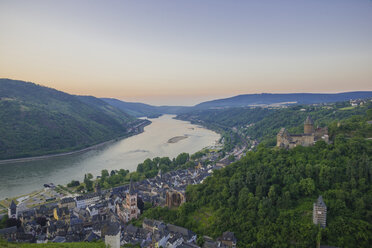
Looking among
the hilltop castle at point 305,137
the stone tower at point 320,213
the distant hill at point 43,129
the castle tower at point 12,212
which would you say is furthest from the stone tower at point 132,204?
the distant hill at point 43,129

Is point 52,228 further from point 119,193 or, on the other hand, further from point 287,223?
point 287,223

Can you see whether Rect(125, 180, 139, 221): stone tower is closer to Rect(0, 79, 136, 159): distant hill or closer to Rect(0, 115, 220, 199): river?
Rect(0, 115, 220, 199): river

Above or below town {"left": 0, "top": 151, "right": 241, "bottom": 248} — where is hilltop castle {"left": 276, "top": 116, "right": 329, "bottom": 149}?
above

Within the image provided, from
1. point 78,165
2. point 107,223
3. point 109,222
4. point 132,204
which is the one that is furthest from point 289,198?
point 78,165

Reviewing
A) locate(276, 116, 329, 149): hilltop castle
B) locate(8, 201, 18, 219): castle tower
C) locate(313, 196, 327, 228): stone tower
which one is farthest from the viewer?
locate(276, 116, 329, 149): hilltop castle

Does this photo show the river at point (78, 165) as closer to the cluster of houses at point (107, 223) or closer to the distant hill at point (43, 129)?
the distant hill at point (43, 129)

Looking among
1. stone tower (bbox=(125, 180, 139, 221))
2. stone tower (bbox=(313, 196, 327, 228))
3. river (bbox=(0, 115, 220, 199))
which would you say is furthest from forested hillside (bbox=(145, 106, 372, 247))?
river (bbox=(0, 115, 220, 199))

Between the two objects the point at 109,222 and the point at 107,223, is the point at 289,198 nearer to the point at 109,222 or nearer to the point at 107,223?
the point at 109,222

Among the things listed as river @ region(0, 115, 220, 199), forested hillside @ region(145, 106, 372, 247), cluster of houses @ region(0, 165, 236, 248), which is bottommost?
river @ region(0, 115, 220, 199)

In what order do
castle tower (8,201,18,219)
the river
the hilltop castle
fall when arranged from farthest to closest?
1. the river
2. the hilltop castle
3. castle tower (8,201,18,219)
